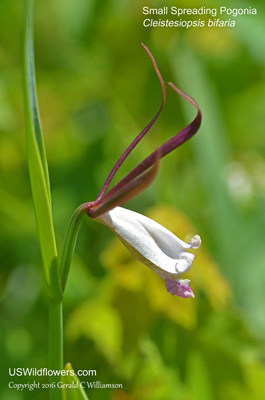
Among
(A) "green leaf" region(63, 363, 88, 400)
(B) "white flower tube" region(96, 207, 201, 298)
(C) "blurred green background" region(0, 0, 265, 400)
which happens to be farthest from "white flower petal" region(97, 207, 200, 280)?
(C) "blurred green background" region(0, 0, 265, 400)

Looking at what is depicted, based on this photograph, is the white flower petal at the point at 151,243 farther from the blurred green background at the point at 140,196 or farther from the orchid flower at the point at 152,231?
the blurred green background at the point at 140,196

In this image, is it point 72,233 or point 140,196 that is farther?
point 140,196

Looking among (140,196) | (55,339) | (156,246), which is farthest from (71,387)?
(140,196)

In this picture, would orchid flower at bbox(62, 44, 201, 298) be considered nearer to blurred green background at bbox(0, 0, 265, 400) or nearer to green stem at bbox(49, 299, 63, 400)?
green stem at bbox(49, 299, 63, 400)

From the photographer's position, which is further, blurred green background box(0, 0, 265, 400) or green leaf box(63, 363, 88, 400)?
blurred green background box(0, 0, 265, 400)

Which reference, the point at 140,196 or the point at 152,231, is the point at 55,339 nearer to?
the point at 152,231

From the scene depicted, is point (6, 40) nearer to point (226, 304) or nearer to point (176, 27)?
point (176, 27)
